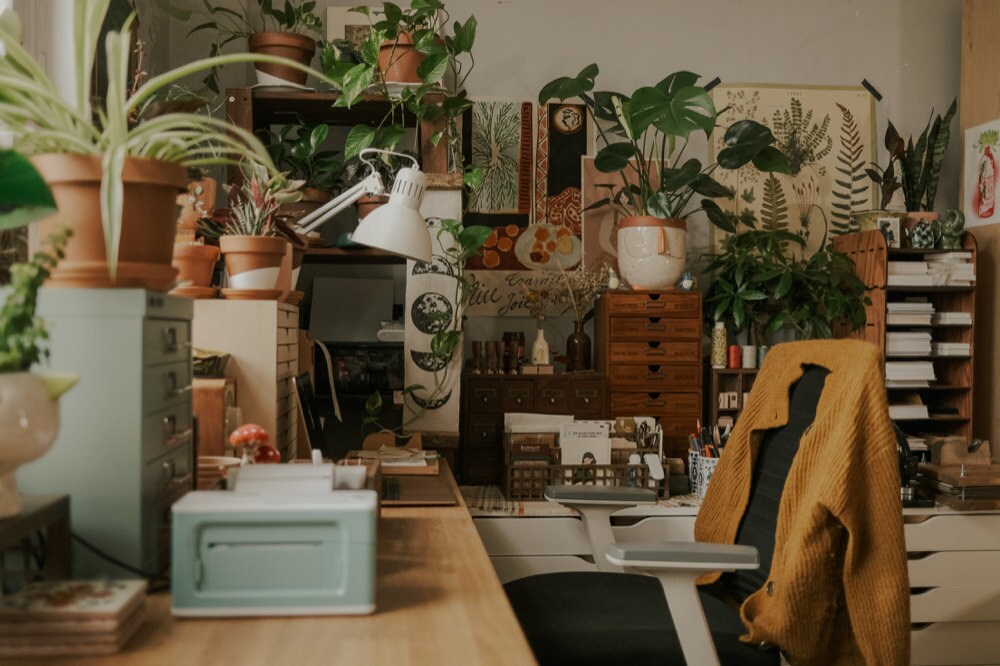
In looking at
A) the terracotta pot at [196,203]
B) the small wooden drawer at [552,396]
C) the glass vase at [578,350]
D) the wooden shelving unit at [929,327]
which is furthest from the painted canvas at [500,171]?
the terracotta pot at [196,203]

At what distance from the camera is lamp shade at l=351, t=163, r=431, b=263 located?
210cm

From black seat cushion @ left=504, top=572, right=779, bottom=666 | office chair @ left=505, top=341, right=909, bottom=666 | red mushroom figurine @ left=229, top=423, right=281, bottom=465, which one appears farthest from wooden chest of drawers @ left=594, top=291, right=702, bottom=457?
red mushroom figurine @ left=229, top=423, right=281, bottom=465

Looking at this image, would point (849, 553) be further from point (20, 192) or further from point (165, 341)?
point (20, 192)

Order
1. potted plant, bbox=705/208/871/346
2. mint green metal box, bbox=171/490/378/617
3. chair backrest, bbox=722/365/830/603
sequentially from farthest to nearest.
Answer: potted plant, bbox=705/208/871/346, chair backrest, bbox=722/365/830/603, mint green metal box, bbox=171/490/378/617

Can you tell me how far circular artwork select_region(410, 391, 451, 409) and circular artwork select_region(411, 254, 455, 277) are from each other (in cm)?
41

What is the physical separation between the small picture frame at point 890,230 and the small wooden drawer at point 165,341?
301cm

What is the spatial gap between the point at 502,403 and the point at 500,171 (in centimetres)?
104

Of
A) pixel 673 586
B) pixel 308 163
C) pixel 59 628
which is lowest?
pixel 673 586

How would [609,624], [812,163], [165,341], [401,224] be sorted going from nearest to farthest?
[165,341]
[609,624]
[401,224]
[812,163]

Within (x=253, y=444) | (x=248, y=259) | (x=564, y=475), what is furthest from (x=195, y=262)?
(x=564, y=475)

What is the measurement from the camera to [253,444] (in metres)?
1.63

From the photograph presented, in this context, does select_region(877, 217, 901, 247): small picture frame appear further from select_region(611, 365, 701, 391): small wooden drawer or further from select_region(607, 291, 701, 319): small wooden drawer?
select_region(611, 365, 701, 391): small wooden drawer

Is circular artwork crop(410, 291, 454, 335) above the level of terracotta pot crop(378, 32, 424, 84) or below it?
below

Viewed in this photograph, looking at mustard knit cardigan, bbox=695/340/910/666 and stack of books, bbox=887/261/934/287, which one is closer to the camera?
mustard knit cardigan, bbox=695/340/910/666
